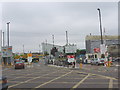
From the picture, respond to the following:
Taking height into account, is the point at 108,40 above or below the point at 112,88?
above

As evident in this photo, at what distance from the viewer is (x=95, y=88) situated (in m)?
11.4

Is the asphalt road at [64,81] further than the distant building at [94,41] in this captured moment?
No

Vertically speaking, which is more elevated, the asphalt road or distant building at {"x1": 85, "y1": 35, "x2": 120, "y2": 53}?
distant building at {"x1": 85, "y1": 35, "x2": 120, "y2": 53}

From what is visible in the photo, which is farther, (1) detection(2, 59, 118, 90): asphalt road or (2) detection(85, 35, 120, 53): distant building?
(2) detection(85, 35, 120, 53): distant building

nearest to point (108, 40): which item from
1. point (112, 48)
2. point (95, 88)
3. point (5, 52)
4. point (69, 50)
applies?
point (112, 48)

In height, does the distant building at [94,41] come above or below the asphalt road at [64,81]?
above

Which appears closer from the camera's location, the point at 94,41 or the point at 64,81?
the point at 64,81

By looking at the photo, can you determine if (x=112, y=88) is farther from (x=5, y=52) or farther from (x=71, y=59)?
(x=5, y=52)

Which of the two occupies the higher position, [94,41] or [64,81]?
[94,41]

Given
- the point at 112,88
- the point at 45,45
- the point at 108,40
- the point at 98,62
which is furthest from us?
the point at 45,45

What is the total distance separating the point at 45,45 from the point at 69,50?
41.0 metres

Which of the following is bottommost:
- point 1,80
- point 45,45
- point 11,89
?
point 11,89

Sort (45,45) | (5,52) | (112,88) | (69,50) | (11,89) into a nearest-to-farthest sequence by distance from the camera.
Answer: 1. (112,88)
2. (11,89)
3. (69,50)
4. (5,52)
5. (45,45)

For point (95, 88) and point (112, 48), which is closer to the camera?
point (95, 88)
